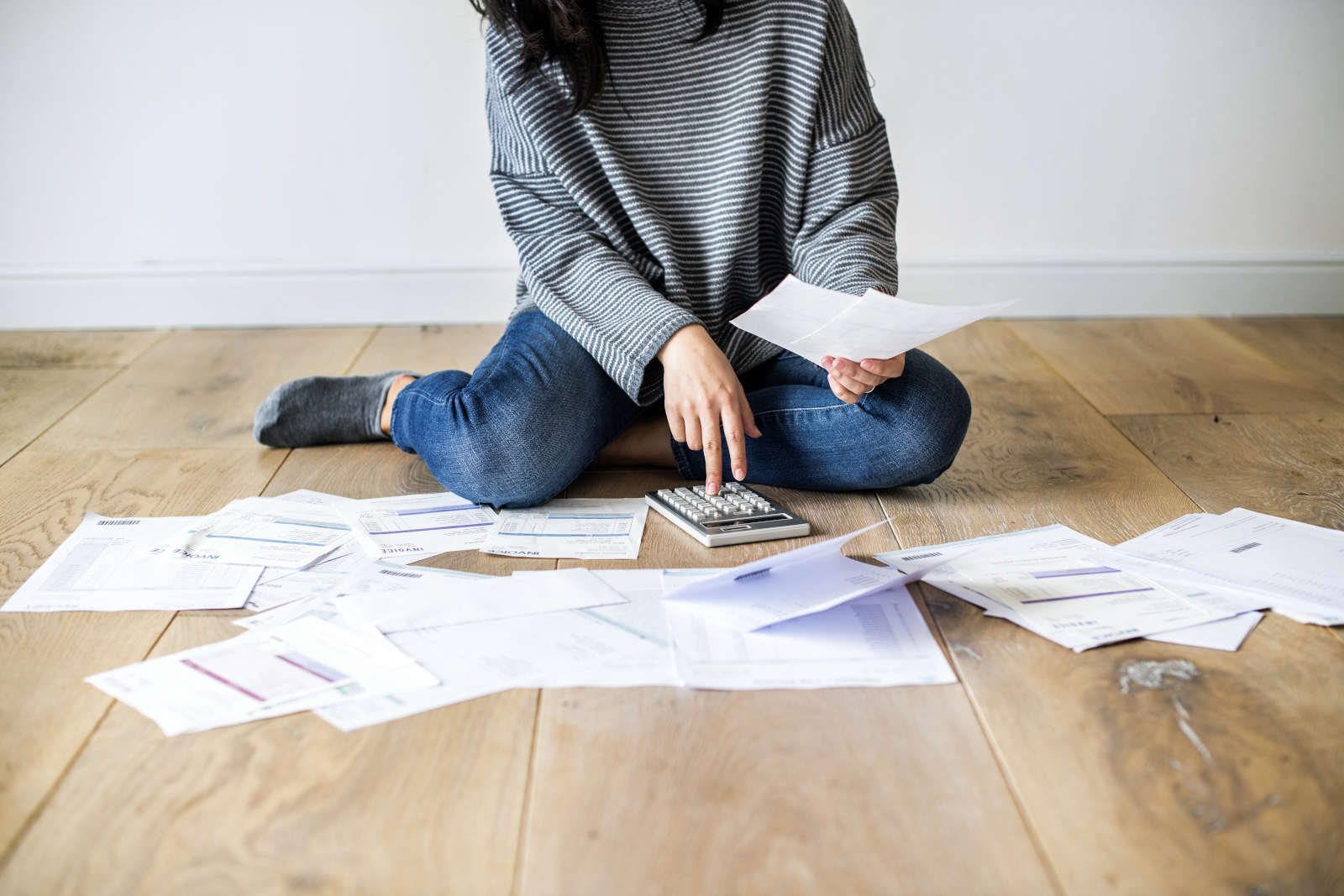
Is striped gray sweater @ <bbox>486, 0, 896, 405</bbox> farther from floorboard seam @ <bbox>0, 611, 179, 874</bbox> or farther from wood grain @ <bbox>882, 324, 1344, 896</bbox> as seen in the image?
floorboard seam @ <bbox>0, 611, 179, 874</bbox>

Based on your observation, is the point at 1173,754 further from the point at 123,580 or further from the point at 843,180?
the point at 123,580

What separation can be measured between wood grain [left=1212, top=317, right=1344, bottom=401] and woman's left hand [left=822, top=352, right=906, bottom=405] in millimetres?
1022

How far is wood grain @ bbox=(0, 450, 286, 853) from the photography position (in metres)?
0.74

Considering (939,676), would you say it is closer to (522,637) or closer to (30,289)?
(522,637)

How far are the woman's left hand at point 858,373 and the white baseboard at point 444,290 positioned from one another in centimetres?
109

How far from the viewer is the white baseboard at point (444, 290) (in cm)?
209

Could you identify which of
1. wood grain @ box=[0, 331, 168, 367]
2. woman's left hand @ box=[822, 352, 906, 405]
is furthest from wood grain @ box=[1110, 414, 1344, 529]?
wood grain @ box=[0, 331, 168, 367]

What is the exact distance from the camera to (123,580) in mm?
1002

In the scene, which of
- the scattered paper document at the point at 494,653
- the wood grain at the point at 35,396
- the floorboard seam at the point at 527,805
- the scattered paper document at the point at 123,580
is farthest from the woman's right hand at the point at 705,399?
the wood grain at the point at 35,396

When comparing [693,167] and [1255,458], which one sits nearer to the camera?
[693,167]

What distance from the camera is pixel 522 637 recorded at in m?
0.87

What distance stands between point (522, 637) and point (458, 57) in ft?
4.75

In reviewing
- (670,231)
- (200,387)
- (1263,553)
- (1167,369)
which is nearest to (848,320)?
(670,231)

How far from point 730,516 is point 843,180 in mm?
434
